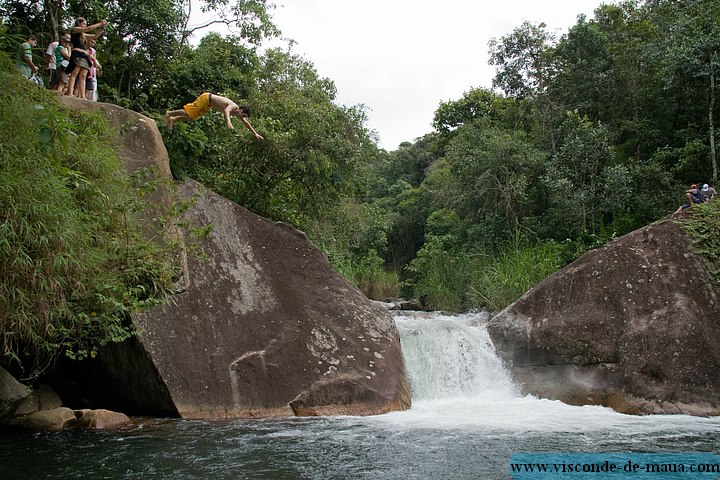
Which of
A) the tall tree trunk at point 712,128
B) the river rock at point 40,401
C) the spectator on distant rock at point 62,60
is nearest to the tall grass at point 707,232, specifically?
the tall tree trunk at point 712,128

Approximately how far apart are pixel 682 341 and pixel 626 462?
451 cm

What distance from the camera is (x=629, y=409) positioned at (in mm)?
9312

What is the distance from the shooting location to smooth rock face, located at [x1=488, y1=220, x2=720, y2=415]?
30.9 ft

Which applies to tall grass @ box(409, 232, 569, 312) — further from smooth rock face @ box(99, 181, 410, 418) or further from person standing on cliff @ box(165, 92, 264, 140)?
person standing on cliff @ box(165, 92, 264, 140)

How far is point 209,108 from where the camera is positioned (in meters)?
9.98

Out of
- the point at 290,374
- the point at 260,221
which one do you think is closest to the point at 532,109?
the point at 260,221

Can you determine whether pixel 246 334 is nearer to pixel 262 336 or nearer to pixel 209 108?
pixel 262 336

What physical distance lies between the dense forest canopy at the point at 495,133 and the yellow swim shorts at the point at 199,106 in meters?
1.27

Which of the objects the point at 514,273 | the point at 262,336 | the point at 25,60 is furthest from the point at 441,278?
the point at 25,60

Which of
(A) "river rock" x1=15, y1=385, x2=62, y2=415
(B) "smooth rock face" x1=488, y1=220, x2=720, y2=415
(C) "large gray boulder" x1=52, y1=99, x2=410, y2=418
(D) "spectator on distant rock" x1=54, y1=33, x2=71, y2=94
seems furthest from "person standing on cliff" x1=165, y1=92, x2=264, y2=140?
A: (B) "smooth rock face" x1=488, y1=220, x2=720, y2=415

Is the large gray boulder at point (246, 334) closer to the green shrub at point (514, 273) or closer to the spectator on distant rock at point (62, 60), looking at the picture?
the spectator on distant rock at point (62, 60)

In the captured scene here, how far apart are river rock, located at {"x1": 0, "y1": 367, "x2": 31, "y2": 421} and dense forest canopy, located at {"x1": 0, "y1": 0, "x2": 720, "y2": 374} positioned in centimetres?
453

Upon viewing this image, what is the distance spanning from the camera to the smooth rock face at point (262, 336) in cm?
846

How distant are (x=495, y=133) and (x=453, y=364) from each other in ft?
34.7
